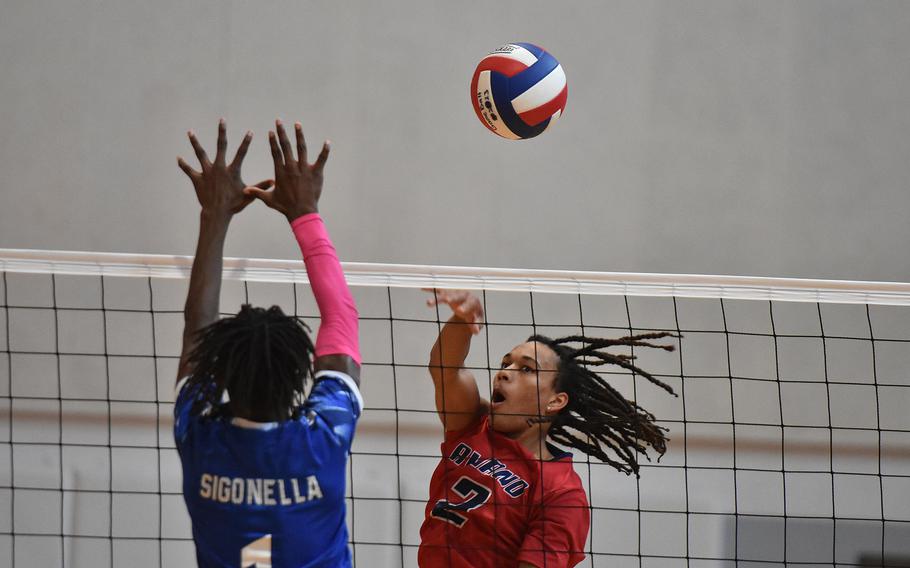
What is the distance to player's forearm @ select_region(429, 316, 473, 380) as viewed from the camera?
11.7ft

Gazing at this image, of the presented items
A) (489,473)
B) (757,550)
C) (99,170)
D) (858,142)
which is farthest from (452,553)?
(858,142)

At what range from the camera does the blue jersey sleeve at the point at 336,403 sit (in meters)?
2.22

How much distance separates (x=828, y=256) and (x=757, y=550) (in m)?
1.85

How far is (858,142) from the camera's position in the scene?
6168mm

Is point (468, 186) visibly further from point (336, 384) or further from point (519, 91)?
point (336, 384)

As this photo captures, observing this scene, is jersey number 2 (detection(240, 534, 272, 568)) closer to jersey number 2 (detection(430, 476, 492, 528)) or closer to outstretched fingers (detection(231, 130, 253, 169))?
outstretched fingers (detection(231, 130, 253, 169))

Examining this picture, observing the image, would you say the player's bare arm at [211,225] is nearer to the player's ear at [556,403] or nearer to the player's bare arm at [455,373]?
the player's bare arm at [455,373]

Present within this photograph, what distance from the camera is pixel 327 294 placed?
2354 mm

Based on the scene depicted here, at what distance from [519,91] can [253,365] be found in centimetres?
218

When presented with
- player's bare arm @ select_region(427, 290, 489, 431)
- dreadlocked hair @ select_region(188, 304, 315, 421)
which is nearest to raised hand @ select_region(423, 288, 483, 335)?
player's bare arm @ select_region(427, 290, 489, 431)

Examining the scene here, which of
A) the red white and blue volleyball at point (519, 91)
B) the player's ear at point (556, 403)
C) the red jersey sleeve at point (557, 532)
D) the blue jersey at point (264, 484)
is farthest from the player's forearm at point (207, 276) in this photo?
the red white and blue volleyball at point (519, 91)

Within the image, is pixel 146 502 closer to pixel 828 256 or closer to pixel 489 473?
pixel 489 473

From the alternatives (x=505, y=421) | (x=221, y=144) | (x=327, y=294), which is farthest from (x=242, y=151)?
(x=505, y=421)

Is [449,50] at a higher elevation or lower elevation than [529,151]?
higher
